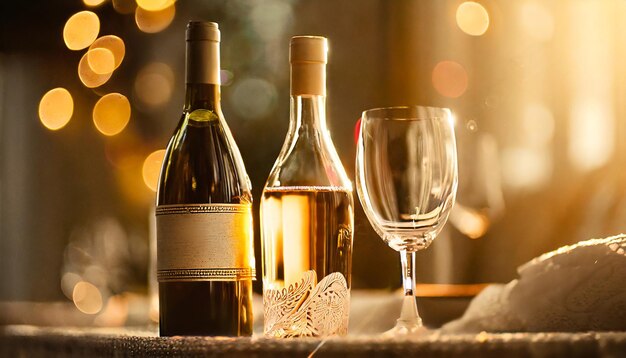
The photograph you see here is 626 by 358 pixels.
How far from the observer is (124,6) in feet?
10.5

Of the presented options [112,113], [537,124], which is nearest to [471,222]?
[537,124]

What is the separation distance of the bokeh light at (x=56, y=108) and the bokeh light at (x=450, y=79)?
1.40m

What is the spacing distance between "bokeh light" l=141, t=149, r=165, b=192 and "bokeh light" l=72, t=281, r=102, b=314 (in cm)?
39

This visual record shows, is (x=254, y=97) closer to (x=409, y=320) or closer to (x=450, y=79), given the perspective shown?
(x=450, y=79)

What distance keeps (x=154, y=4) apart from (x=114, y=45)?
30 cm

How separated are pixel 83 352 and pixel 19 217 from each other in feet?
10.1

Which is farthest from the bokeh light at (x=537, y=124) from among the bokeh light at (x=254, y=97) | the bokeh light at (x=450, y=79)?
the bokeh light at (x=254, y=97)

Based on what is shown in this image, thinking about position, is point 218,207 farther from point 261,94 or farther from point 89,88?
point 89,88

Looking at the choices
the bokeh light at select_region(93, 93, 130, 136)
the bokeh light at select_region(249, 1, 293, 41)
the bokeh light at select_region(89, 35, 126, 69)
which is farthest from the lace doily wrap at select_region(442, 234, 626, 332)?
the bokeh light at select_region(89, 35, 126, 69)

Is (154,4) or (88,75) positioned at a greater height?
(154,4)

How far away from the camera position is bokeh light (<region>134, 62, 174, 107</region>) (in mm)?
3160

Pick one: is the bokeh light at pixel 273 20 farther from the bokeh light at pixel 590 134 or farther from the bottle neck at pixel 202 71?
the bottle neck at pixel 202 71

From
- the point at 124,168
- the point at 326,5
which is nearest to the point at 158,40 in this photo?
the point at 124,168

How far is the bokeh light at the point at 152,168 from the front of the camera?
302 centimetres
